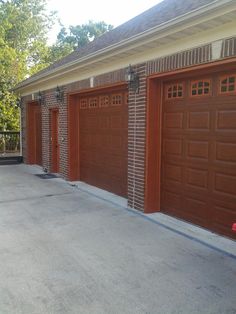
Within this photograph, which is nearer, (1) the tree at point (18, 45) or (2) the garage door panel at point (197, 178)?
(2) the garage door panel at point (197, 178)

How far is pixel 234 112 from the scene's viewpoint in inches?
195

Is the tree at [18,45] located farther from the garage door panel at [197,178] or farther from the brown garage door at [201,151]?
the garage door panel at [197,178]

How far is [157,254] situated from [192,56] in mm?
2899

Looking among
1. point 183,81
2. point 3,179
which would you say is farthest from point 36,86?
point 183,81

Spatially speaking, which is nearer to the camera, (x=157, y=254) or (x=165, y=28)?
(x=157, y=254)

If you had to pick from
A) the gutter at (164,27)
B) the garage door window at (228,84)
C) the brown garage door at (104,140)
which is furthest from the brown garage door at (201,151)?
the brown garage door at (104,140)

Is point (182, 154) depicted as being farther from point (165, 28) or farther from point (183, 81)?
point (165, 28)

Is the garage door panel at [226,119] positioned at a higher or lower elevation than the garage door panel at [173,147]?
higher

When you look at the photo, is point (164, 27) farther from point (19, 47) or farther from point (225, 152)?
point (19, 47)

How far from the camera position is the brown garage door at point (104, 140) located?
7859 millimetres

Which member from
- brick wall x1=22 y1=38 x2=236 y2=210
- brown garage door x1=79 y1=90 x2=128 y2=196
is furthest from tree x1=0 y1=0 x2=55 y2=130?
brick wall x1=22 y1=38 x2=236 y2=210

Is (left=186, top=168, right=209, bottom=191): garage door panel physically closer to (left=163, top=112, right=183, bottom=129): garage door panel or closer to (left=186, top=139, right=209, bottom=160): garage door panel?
(left=186, top=139, right=209, bottom=160): garage door panel

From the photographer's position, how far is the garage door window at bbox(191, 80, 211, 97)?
5.42 metres

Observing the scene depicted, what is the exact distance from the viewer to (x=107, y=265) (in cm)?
423
